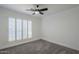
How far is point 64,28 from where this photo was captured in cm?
300

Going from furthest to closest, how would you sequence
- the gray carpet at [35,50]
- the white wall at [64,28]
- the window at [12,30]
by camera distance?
1. the white wall at [64,28]
2. the gray carpet at [35,50]
3. the window at [12,30]

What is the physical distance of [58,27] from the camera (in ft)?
10.7

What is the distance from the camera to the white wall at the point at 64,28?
8.49ft

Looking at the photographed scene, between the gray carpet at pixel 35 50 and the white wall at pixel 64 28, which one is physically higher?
the white wall at pixel 64 28

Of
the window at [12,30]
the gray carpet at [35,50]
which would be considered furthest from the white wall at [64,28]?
the window at [12,30]

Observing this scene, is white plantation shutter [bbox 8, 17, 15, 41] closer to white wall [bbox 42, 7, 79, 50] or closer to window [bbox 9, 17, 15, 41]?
→ window [bbox 9, 17, 15, 41]

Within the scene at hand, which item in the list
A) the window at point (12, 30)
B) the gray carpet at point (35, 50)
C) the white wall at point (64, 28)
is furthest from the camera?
the white wall at point (64, 28)

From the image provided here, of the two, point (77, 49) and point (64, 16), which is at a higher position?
point (64, 16)

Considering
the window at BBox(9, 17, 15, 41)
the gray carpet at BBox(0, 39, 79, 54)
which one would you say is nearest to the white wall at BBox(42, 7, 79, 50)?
the gray carpet at BBox(0, 39, 79, 54)

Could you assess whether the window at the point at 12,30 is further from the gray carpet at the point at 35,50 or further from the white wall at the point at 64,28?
the white wall at the point at 64,28
